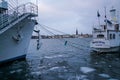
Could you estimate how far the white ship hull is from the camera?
19141mm

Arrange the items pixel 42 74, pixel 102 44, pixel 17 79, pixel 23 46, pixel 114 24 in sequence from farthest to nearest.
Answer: pixel 114 24
pixel 102 44
pixel 23 46
pixel 42 74
pixel 17 79

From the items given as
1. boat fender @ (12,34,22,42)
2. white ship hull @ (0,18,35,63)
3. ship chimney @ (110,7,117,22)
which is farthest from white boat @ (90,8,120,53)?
boat fender @ (12,34,22,42)

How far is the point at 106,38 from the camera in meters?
31.0

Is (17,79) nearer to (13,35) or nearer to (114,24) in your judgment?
(13,35)

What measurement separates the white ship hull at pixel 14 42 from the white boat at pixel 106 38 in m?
11.9

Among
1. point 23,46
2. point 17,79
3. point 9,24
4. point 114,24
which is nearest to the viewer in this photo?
point 17,79

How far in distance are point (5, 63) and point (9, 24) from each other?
4640 mm

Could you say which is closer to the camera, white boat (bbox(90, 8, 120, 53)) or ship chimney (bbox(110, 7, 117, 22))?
white boat (bbox(90, 8, 120, 53))

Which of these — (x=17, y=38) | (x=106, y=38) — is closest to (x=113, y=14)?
(x=106, y=38)

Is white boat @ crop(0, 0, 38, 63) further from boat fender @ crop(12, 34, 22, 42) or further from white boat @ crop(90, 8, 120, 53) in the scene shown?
white boat @ crop(90, 8, 120, 53)

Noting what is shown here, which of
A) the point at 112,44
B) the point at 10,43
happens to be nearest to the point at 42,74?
the point at 10,43

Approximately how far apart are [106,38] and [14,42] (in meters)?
16.2

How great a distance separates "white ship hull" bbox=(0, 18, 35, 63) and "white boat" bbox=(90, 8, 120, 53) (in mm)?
11935

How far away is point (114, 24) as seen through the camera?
3506 cm
